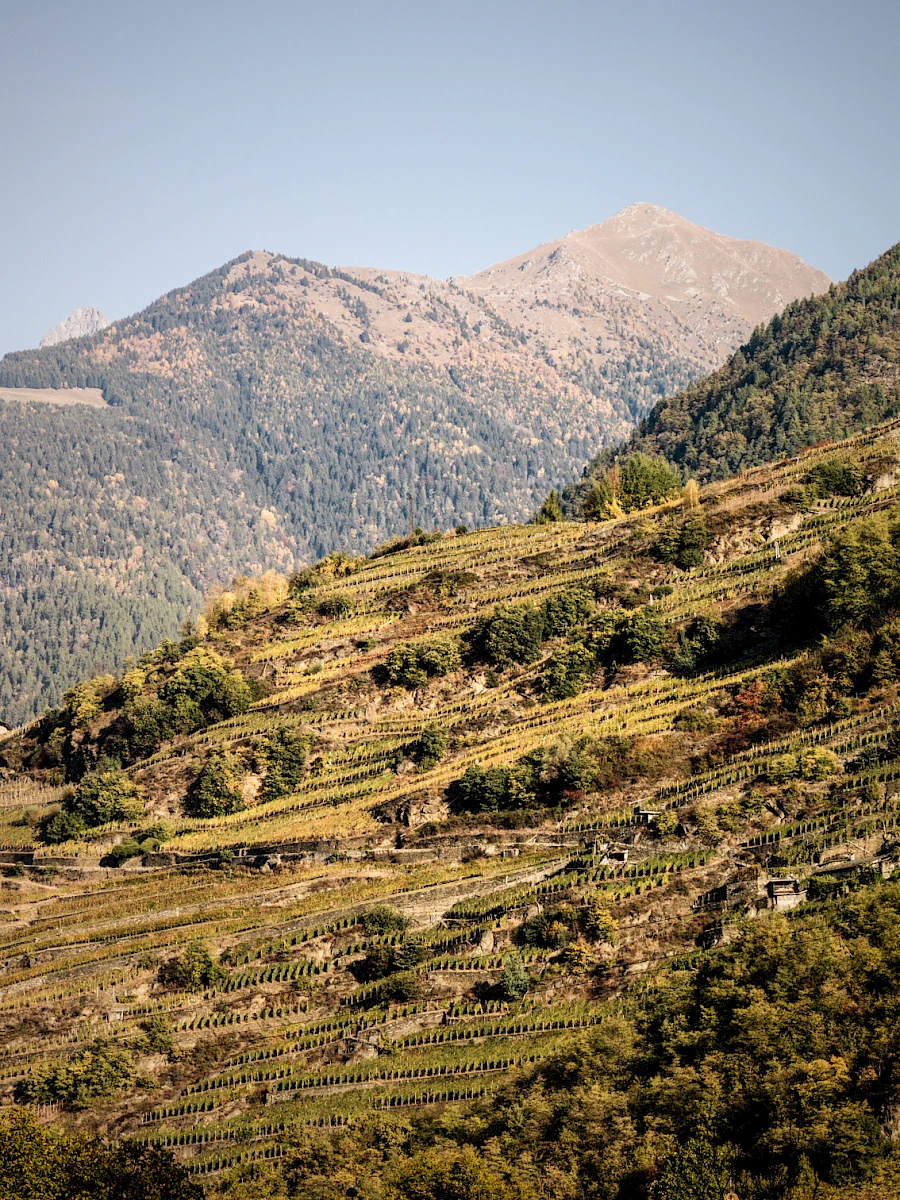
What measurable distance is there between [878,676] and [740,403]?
426ft

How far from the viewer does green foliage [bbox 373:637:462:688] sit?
97188 millimetres

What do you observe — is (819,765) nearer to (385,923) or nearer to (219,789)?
(385,923)

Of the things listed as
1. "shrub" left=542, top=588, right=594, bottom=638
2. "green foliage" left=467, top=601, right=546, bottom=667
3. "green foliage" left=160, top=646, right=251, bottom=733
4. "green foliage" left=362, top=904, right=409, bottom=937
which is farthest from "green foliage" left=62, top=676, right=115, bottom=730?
"green foliage" left=362, top=904, right=409, bottom=937

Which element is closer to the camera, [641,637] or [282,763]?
[641,637]

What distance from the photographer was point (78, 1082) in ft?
215

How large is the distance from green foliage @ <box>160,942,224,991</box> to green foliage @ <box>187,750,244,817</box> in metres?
21.6

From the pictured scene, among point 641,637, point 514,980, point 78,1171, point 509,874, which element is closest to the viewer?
point 78,1171

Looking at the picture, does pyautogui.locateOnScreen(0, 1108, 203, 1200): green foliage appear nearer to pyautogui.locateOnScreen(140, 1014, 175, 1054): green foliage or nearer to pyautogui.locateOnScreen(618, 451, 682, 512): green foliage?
pyautogui.locateOnScreen(140, 1014, 175, 1054): green foliage

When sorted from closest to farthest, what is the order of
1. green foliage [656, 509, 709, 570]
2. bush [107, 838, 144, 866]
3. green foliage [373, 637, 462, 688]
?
bush [107, 838, 144, 866] → green foliage [373, 637, 462, 688] → green foliage [656, 509, 709, 570]

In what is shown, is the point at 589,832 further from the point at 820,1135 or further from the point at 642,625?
the point at 820,1135

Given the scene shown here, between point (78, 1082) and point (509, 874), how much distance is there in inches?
851

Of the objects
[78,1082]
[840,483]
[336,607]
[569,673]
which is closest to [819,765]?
[569,673]

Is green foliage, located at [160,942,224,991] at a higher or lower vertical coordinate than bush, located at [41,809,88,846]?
lower

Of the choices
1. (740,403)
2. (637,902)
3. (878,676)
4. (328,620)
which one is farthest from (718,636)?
(740,403)
